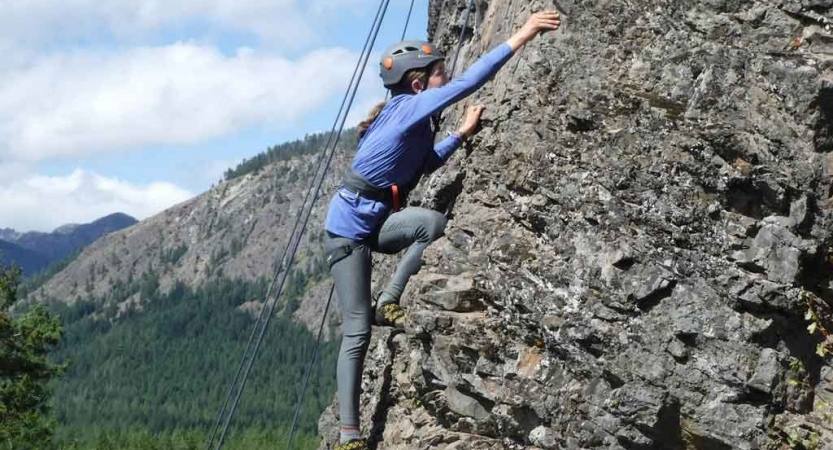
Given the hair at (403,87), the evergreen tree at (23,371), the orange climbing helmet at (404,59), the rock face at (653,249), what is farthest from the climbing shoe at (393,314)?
the evergreen tree at (23,371)

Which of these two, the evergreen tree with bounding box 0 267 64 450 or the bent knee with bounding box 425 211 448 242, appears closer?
the bent knee with bounding box 425 211 448 242

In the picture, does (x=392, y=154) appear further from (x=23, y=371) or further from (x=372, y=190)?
(x=23, y=371)

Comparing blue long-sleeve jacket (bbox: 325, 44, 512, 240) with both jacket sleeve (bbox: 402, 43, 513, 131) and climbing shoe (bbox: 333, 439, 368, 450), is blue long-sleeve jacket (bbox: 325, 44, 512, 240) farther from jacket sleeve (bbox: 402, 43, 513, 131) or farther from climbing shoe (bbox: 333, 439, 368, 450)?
climbing shoe (bbox: 333, 439, 368, 450)

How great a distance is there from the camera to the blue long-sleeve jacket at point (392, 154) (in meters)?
7.23

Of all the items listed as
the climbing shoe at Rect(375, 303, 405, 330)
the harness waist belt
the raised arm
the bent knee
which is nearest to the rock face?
the raised arm

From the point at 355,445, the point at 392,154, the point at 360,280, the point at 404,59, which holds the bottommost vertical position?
the point at 355,445

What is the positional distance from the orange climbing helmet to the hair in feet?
0.11

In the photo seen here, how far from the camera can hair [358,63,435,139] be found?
24.7 feet

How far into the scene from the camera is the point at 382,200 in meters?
7.61

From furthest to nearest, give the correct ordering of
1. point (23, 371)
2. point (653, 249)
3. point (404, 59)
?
point (23, 371)
point (404, 59)
point (653, 249)

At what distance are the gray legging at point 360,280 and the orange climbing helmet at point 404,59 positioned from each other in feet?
3.36

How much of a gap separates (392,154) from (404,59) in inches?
28.9

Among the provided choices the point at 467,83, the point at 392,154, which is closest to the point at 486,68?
the point at 467,83

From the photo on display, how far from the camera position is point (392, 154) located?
7438 mm
